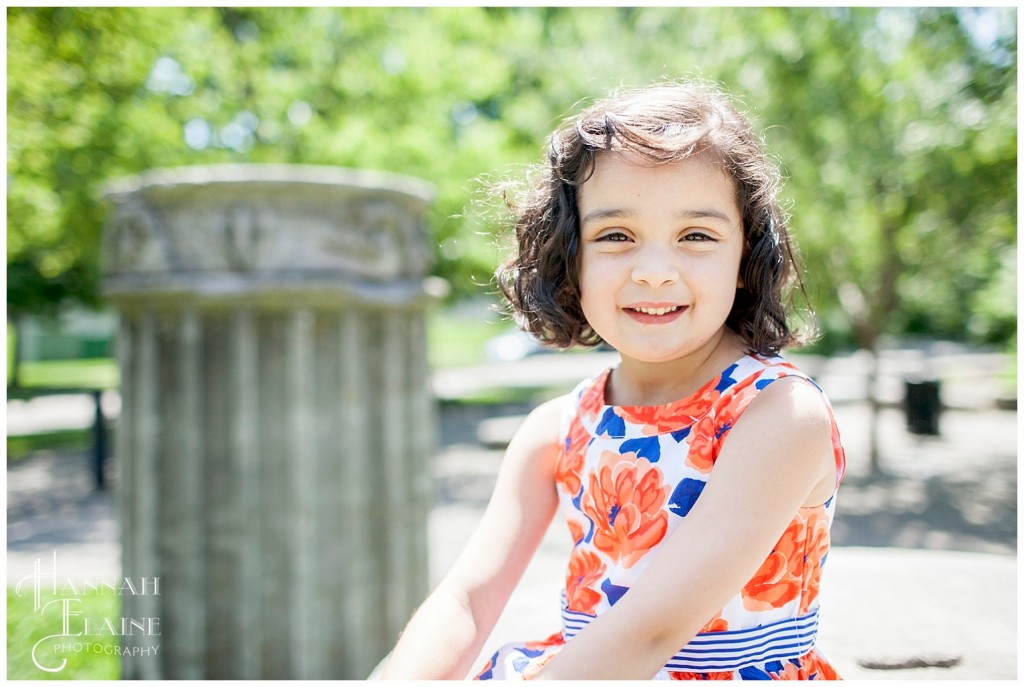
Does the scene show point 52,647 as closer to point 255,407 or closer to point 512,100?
point 255,407

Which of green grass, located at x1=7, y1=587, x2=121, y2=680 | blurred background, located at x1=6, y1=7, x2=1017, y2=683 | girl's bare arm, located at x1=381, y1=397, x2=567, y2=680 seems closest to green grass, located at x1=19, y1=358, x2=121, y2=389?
blurred background, located at x1=6, y1=7, x2=1017, y2=683

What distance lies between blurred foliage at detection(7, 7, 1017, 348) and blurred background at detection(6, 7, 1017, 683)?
1.0 inches

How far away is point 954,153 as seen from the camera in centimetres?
743

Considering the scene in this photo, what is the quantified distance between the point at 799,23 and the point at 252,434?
685 centimetres

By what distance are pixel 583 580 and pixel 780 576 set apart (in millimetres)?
357

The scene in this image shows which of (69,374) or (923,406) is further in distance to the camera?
(69,374)

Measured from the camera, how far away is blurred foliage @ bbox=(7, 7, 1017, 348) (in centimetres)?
675

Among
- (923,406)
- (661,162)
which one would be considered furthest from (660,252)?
(923,406)

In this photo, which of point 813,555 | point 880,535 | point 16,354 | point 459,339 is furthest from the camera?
point 459,339

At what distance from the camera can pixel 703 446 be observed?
4.85 feet

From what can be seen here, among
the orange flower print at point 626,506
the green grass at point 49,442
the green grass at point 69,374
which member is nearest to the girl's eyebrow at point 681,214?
the orange flower print at point 626,506

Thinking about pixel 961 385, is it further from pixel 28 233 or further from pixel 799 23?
pixel 28 233

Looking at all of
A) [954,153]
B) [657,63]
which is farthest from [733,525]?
[657,63]

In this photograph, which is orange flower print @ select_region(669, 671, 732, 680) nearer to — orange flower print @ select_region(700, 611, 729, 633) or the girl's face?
orange flower print @ select_region(700, 611, 729, 633)
